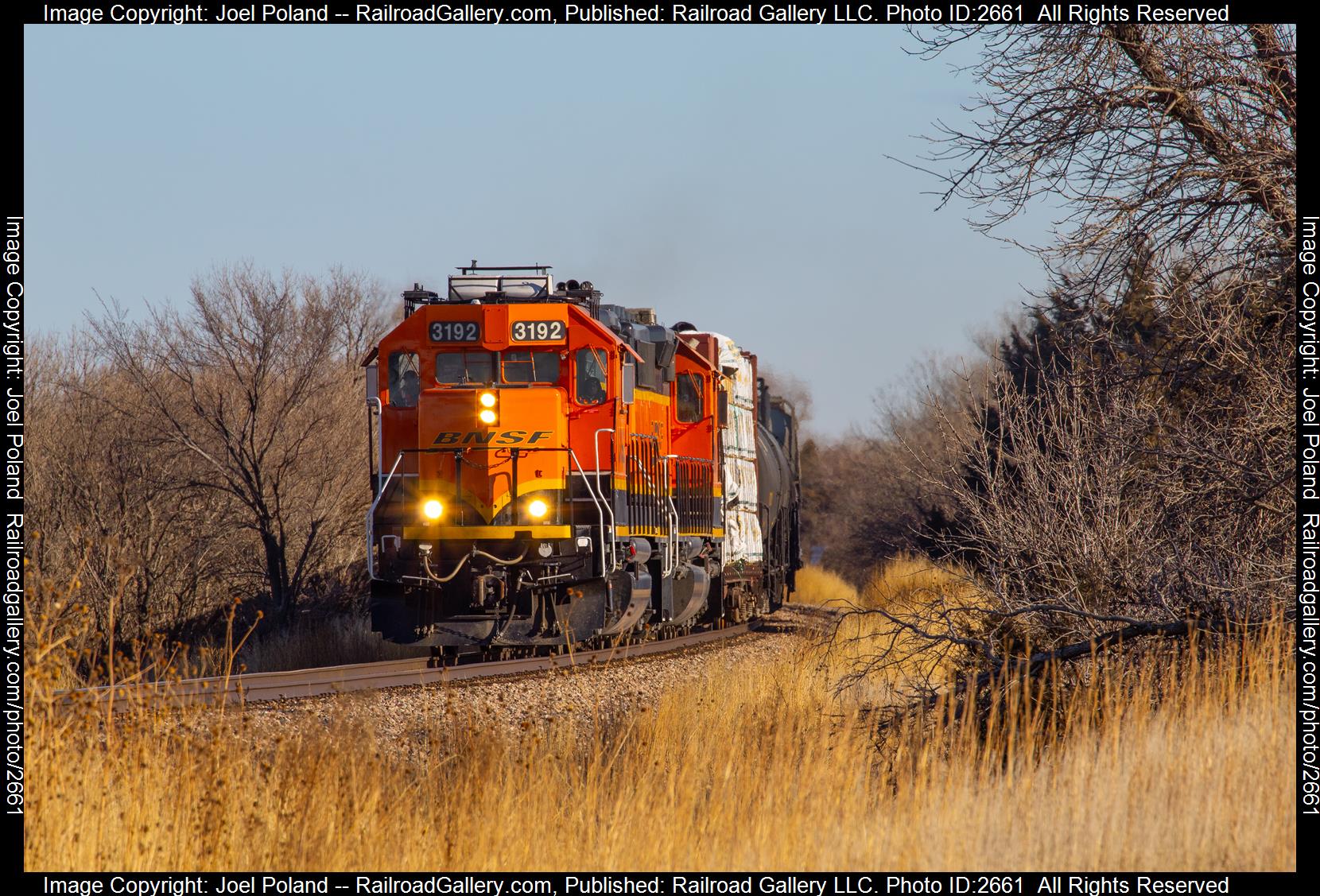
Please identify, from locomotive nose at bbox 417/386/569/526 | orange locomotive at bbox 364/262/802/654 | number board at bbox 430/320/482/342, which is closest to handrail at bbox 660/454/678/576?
orange locomotive at bbox 364/262/802/654

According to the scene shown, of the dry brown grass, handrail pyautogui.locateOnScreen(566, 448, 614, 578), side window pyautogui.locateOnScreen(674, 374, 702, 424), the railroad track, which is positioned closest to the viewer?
the dry brown grass

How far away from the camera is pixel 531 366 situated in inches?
555

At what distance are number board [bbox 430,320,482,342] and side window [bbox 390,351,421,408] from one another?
0.56 metres

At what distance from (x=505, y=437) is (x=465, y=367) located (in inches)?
40.1

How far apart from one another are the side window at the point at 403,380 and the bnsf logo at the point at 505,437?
100 cm

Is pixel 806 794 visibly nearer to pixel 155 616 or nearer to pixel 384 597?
pixel 384 597

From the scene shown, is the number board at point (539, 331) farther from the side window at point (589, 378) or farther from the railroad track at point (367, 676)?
the railroad track at point (367, 676)

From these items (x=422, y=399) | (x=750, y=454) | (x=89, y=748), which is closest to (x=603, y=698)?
(x=422, y=399)

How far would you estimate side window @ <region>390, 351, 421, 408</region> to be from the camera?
14.5 meters

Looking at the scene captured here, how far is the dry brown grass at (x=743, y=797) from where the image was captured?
5.59m

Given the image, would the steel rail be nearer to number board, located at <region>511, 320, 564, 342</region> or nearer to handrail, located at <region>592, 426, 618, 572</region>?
handrail, located at <region>592, 426, 618, 572</region>

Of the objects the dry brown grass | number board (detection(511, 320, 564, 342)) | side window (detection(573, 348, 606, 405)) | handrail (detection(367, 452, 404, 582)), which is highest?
number board (detection(511, 320, 564, 342))

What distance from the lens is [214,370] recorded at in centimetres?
2266

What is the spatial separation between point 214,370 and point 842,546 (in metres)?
31.7
